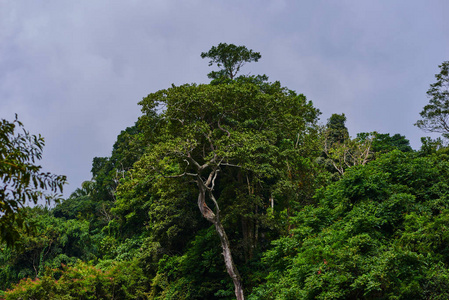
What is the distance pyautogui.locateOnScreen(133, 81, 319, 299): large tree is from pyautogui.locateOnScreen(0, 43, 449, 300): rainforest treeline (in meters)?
0.05

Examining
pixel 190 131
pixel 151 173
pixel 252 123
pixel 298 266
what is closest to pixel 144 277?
pixel 151 173

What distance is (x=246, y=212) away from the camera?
13.1 m

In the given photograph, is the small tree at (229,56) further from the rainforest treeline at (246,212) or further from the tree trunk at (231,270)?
the tree trunk at (231,270)

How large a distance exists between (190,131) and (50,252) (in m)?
14.0

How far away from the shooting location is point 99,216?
28.9 metres

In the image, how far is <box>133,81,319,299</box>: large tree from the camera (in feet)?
39.1

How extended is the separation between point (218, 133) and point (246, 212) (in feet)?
10.0

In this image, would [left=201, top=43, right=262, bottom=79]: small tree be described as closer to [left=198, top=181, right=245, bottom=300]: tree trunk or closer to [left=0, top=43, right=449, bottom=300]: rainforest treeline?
[left=0, top=43, right=449, bottom=300]: rainforest treeline

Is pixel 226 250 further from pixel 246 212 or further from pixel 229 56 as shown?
pixel 229 56

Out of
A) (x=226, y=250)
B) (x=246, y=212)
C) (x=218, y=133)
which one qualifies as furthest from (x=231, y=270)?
(x=218, y=133)

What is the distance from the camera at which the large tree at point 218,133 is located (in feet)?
39.1

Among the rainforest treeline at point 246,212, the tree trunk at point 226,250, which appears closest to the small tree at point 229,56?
the rainforest treeline at point 246,212

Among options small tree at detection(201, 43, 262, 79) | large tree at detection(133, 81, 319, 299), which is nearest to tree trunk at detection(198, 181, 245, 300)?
large tree at detection(133, 81, 319, 299)

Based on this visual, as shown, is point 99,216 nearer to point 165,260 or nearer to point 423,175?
point 165,260
